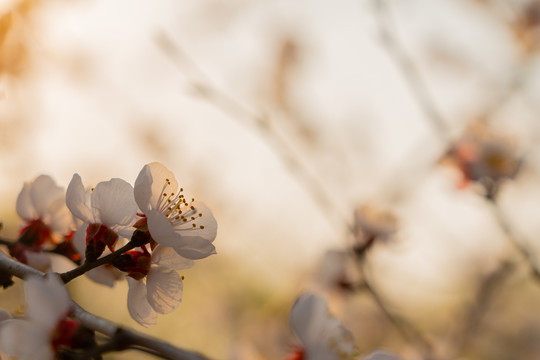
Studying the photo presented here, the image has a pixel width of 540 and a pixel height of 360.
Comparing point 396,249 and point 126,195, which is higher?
point 396,249

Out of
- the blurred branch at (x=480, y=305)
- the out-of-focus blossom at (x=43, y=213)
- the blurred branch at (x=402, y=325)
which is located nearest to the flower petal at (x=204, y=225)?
the out-of-focus blossom at (x=43, y=213)

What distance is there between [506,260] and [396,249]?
0.48m

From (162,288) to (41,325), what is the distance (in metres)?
0.15

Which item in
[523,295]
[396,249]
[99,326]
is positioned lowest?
[99,326]

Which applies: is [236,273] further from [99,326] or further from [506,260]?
[99,326]

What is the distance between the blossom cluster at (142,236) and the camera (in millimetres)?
560

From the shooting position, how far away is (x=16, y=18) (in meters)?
0.91

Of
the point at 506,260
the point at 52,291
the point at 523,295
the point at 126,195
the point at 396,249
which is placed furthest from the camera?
the point at 523,295

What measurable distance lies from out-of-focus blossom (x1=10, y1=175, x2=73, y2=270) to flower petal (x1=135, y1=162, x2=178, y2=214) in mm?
232

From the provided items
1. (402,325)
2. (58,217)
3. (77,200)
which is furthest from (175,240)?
(402,325)

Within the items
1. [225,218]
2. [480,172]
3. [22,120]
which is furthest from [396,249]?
[225,218]

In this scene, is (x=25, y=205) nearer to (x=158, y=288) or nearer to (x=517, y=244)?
(x=158, y=288)

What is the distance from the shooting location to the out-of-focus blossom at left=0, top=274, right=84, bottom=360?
1.52 ft

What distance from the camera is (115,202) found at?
59 centimetres
